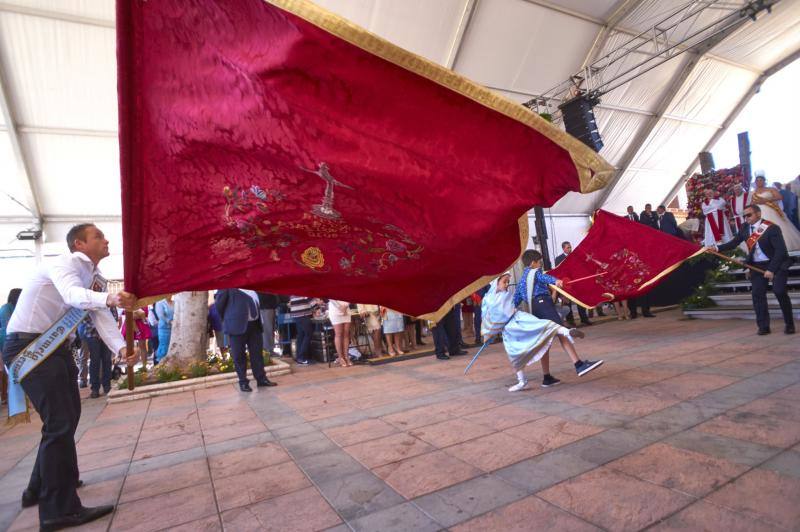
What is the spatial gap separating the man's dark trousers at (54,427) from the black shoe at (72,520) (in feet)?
0.08

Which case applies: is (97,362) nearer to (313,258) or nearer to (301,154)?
(313,258)

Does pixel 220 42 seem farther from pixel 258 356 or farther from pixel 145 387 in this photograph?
pixel 145 387

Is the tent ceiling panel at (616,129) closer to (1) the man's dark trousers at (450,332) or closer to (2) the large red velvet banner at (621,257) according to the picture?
(2) the large red velvet banner at (621,257)

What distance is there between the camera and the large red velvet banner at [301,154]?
5.57 feet

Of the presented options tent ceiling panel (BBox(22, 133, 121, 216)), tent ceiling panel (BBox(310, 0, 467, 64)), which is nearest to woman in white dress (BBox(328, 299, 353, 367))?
tent ceiling panel (BBox(310, 0, 467, 64))

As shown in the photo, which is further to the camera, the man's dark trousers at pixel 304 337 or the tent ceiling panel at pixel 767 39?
the tent ceiling panel at pixel 767 39

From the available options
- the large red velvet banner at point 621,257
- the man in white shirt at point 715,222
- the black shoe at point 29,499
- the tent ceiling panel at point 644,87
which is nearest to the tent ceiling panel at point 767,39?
the tent ceiling panel at point 644,87

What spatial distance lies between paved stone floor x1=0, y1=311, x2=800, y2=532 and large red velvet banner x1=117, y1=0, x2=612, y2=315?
4.43 ft

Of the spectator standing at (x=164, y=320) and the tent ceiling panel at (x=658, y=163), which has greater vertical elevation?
the tent ceiling panel at (x=658, y=163)

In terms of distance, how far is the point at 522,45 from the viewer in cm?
1324

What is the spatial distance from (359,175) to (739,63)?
21880 mm

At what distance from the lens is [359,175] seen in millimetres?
2104

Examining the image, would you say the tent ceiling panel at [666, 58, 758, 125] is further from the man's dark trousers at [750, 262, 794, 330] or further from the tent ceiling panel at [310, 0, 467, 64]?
the man's dark trousers at [750, 262, 794, 330]

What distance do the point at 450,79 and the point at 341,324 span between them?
22.3 ft
